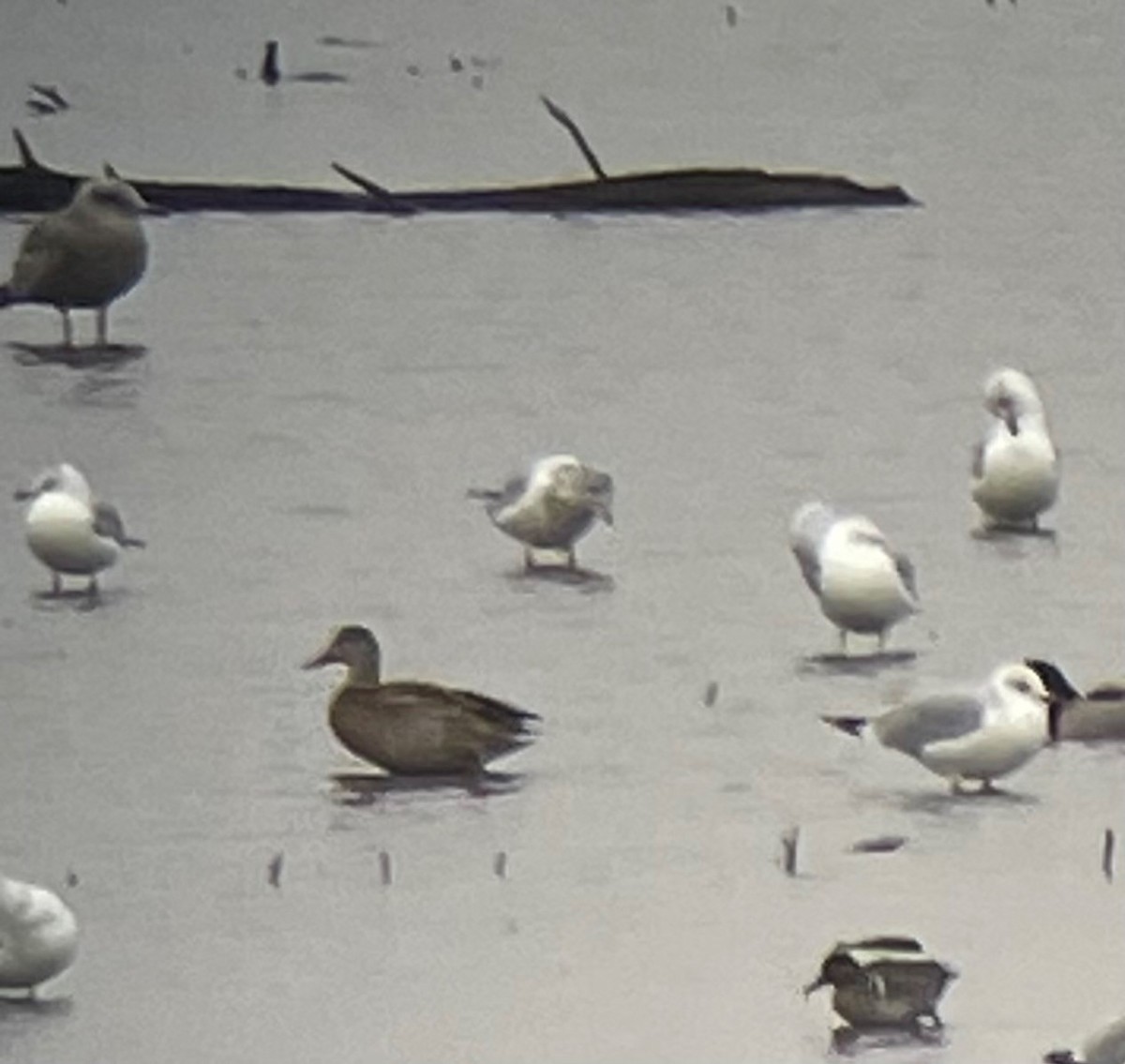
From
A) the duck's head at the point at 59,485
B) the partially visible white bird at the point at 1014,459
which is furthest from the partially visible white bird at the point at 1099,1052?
the duck's head at the point at 59,485

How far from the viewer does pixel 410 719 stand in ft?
6.72

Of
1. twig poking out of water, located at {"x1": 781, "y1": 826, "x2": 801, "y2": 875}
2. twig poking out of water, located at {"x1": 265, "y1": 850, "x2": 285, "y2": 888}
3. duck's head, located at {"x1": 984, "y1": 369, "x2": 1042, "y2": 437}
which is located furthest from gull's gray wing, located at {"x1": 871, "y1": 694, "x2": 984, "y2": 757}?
twig poking out of water, located at {"x1": 265, "y1": 850, "x2": 285, "y2": 888}

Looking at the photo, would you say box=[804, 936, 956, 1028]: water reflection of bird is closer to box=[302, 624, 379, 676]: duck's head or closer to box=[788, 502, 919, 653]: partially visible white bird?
box=[788, 502, 919, 653]: partially visible white bird

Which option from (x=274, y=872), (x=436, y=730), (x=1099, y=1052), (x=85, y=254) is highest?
(x=85, y=254)

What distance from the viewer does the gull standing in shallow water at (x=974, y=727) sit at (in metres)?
2.05

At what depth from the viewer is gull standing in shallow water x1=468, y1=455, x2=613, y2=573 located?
206cm

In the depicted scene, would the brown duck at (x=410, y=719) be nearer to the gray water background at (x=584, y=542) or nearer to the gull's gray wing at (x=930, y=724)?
the gray water background at (x=584, y=542)

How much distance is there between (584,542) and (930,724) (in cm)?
31

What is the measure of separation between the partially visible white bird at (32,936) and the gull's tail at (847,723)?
0.61m

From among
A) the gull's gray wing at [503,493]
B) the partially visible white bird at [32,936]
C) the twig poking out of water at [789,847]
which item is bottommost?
the partially visible white bird at [32,936]

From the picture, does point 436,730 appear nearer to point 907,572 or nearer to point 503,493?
point 503,493

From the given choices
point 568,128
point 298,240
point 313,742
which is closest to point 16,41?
point 298,240

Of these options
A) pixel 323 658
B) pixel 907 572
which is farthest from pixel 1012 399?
pixel 323 658

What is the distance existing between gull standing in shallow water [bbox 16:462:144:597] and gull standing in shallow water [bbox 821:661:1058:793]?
1.91 feet
